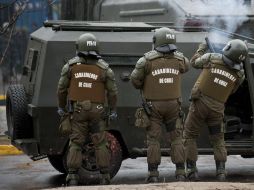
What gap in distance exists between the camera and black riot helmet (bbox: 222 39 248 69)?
9.84 metres

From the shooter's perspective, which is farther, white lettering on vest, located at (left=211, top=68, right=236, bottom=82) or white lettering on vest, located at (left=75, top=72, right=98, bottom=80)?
white lettering on vest, located at (left=211, top=68, right=236, bottom=82)

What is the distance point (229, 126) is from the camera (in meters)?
11.1

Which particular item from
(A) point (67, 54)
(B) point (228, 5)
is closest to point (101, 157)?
(A) point (67, 54)

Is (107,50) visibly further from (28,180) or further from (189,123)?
(28,180)

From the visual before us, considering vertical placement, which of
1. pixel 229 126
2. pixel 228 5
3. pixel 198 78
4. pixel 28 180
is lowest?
pixel 28 180

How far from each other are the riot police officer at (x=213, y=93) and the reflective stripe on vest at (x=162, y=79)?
381 mm

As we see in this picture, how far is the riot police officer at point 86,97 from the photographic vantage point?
9.74 meters

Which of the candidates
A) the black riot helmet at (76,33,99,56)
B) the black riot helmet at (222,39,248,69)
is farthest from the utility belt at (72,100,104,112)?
the black riot helmet at (222,39,248,69)

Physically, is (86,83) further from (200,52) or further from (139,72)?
(200,52)

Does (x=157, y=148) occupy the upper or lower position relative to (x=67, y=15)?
lower

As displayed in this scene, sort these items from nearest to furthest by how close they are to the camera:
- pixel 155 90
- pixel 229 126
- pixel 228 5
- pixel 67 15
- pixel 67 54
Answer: pixel 155 90 < pixel 67 54 < pixel 229 126 < pixel 228 5 < pixel 67 15

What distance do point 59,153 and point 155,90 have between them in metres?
1.59

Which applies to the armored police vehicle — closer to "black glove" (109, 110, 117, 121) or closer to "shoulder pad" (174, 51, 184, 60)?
"black glove" (109, 110, 117, 121)

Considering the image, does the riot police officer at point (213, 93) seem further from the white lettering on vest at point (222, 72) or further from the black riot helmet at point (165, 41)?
the black riot helmet at point (165, 41)
